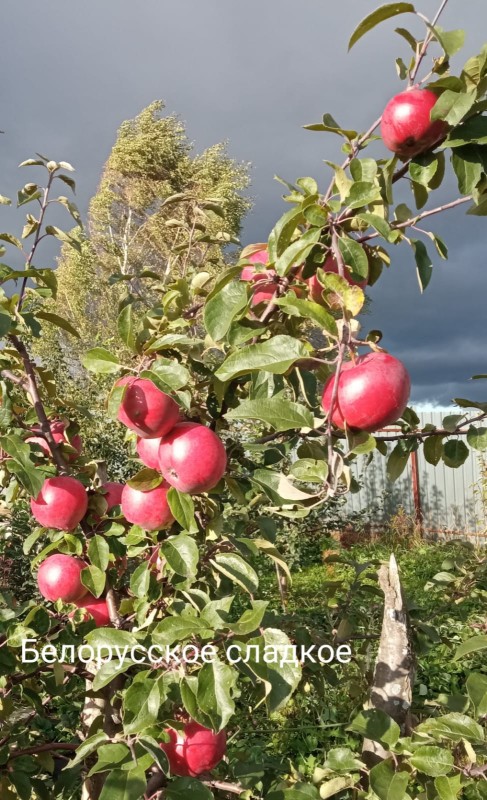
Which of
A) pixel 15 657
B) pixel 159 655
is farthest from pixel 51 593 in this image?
pixel 159 655

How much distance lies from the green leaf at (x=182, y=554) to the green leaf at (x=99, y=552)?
19 cm

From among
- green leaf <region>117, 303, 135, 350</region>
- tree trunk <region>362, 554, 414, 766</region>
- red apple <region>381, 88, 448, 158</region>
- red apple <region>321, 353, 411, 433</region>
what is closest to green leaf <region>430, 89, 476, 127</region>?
red apple <region>381, 88, 448, 158</region>

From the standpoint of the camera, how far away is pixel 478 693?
2.40 ft

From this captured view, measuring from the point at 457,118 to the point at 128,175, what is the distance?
14.8 metres

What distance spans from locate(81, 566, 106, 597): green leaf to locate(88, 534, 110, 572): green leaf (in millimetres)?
10

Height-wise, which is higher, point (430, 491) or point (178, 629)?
point (430, 491)

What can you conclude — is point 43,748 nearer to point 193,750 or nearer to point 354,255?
point 193,750

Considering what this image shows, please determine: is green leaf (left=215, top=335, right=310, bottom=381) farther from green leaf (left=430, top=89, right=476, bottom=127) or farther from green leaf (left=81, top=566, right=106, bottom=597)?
green leaf (left=81, top=566, right=106, bottom=597)

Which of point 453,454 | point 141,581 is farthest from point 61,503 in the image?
point 453,454

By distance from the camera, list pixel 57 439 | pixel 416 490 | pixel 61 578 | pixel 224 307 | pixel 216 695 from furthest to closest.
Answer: pixel 416 490, pixel 57 439, pixel 61 578, pixel 224 307, pixel 216 695

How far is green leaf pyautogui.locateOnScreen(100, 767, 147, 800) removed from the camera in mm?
619

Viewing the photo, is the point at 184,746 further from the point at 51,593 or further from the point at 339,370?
the point at 339,370

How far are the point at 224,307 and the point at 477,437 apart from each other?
1.45 feet

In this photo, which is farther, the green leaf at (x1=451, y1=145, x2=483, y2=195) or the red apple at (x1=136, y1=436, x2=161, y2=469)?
the red apple at (x1=136, y1=436, x2=161, y2=469)
